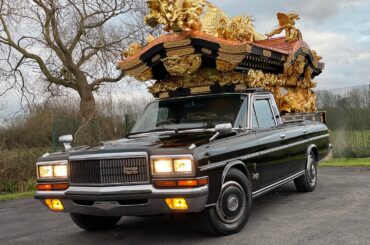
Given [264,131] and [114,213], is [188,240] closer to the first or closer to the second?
[114,213]

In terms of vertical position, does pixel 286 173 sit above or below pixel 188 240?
above

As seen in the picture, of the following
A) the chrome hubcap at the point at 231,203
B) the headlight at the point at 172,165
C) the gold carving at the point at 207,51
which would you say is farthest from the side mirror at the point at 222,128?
the gold carving at the point at 207,51

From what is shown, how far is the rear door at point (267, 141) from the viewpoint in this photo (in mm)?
6508

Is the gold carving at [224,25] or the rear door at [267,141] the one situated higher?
the gold carving at [224,25]

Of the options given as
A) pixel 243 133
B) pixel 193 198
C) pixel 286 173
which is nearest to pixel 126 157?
pixel 193 198

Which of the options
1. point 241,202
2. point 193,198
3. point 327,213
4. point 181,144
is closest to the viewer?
point 193,198

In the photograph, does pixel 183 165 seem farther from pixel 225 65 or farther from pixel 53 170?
pixel 225 65

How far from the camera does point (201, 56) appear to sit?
7289 mm

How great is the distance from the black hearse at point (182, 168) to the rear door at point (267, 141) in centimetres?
1

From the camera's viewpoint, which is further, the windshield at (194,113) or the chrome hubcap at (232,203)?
the windshield at (194,113)

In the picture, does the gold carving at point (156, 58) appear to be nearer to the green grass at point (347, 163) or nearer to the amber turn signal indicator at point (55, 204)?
the amber turn signal indicator at point (55, 204)

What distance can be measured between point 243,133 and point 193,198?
1652 mm

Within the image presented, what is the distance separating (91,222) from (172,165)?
200cm

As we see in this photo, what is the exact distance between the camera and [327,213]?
668 cm
